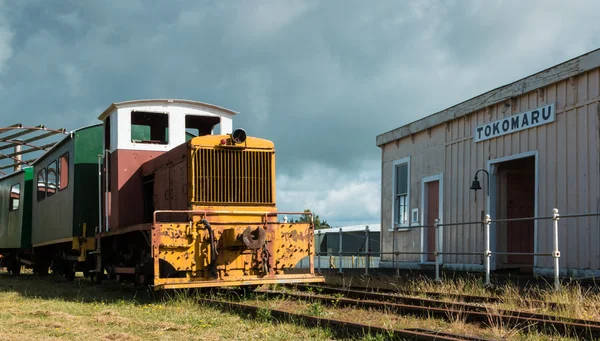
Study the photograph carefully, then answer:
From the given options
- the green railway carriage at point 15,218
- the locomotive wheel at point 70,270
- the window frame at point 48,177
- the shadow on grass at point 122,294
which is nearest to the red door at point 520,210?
the shadow on grass at point 122,294

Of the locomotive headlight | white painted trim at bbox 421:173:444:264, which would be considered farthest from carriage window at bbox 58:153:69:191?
white painted trim at bbox 421:173:444:264

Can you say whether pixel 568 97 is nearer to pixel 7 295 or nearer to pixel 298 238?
pixel 298 238

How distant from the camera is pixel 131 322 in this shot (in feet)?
24.4

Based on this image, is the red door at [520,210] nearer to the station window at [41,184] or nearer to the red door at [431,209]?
the red door at [431,209]

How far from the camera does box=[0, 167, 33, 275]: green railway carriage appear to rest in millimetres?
17625

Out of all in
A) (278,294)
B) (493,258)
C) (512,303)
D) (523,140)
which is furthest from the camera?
(493,258)

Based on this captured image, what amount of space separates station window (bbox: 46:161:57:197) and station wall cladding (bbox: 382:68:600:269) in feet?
27.9

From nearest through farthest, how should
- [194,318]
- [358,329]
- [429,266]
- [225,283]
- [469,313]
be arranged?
[358,329]
[469,313]
[194,318]
[225,283]
[429,266]

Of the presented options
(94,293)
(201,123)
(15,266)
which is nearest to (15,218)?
(15,266)

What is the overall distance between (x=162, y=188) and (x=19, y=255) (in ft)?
34.1

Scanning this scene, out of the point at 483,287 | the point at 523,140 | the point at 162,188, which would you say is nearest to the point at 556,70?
the point at 523,140

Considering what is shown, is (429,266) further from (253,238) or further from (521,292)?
(253,238)

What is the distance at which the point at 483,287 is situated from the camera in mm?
10562

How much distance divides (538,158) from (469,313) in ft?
18.8
